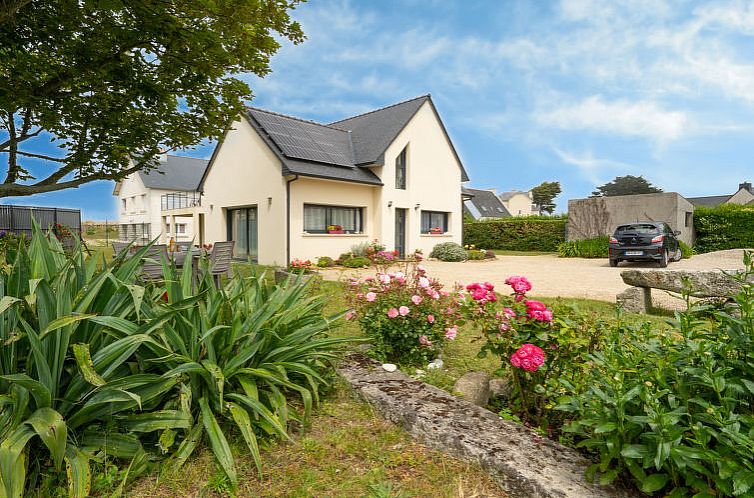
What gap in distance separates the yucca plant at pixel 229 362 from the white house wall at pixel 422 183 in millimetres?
15181

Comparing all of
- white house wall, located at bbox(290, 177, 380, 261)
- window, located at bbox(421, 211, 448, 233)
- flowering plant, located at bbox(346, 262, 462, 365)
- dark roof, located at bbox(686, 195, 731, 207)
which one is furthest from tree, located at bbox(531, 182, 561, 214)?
flowering plant, located at bbox(346, 262, 462, 365)

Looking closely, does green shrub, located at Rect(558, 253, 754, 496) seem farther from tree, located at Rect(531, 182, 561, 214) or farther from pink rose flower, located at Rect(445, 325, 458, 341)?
tree, located at Rect(531, 182, 561, 214)

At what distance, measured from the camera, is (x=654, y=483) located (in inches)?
57.4

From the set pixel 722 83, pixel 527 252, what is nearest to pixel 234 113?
pixel 722 83

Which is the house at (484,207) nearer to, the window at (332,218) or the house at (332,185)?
the house at (332,185)

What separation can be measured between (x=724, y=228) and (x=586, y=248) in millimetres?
6811

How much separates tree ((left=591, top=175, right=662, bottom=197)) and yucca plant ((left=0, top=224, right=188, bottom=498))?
66.7 metres

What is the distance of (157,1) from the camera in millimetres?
6168

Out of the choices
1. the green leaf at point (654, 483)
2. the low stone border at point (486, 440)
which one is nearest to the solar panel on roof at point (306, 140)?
the low stone border at point (486, 440)

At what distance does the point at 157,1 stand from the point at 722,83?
11.9m

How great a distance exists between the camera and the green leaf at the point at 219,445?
1854 mm

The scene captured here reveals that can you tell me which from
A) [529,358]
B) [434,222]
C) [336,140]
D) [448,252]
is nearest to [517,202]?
[434,222]

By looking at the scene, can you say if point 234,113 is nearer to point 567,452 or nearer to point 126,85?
point 126,85

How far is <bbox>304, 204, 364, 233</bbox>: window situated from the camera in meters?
16.1
